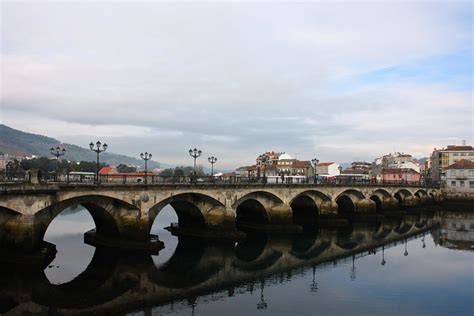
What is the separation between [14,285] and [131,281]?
20.4 feet


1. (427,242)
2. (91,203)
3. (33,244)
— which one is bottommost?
(427,242)

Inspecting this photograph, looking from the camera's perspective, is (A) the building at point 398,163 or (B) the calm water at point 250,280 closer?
(B) the calm water at point 250,280

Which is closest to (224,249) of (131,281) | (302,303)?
(131,281)

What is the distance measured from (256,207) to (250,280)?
60.8ft

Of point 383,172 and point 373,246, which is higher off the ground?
point 383,172

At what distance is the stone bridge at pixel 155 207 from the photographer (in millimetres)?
24188

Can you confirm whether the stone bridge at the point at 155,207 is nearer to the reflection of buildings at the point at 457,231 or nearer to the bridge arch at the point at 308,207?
the bridge arch at the point at 308,207

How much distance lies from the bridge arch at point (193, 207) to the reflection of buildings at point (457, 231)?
2420cm

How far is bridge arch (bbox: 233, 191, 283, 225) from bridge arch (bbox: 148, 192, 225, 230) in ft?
12.7

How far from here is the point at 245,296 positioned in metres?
22.7

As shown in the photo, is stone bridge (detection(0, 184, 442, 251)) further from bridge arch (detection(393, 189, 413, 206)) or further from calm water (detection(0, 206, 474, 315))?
bridge arch (detection(393, 189, 413, 206))

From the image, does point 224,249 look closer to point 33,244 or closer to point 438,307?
point 33,244

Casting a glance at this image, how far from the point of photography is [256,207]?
44344 mm

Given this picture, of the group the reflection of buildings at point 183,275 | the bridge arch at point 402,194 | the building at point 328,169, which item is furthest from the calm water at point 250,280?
the building at point 328,169
